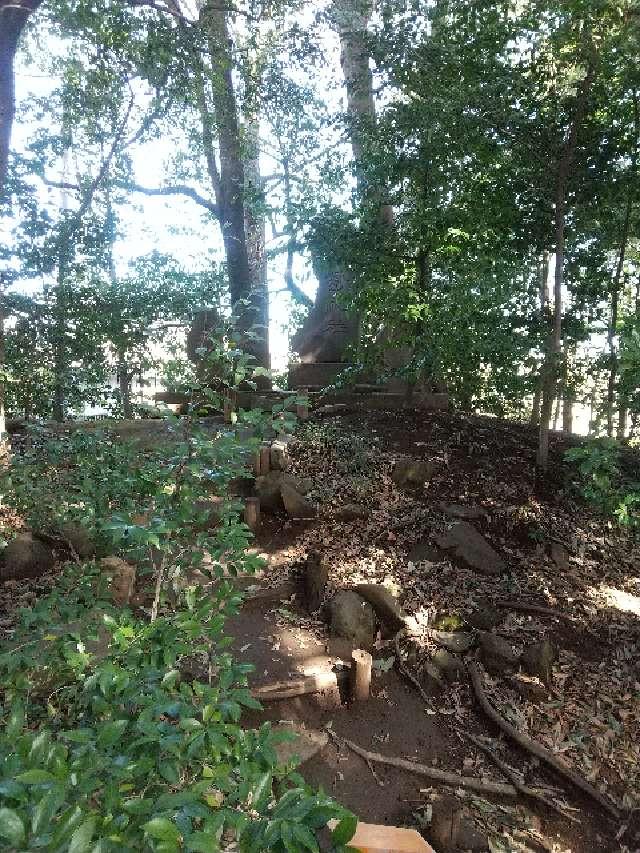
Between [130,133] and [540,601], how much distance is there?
375 inches

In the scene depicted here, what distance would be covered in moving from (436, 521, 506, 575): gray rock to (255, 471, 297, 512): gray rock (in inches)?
70.4

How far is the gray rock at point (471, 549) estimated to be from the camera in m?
5.19

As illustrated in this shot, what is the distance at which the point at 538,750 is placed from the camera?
11.6 feet

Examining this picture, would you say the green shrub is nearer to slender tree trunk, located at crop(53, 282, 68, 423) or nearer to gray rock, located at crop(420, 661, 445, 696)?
gray rock, located at crop(420, 661, 445, 696)

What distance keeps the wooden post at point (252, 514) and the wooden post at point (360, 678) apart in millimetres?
2016

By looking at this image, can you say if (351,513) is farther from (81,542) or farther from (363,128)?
(363,128)

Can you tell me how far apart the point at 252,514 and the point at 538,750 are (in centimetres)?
327

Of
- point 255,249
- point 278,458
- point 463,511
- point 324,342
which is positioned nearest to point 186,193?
point 255,249

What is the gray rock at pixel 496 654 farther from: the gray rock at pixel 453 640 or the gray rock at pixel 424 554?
the gray rock at pixel 424 554

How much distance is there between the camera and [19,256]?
6934 millimetres

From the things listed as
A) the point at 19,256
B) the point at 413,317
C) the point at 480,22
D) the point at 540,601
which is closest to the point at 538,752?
the point at 540,601

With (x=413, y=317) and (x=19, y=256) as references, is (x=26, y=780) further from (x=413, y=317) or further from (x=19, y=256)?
(x=19, y=256)

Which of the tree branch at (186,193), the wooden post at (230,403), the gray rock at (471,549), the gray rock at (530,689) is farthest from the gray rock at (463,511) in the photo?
the tree branch at (186,193)

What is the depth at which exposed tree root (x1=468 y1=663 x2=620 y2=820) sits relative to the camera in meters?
3.27
